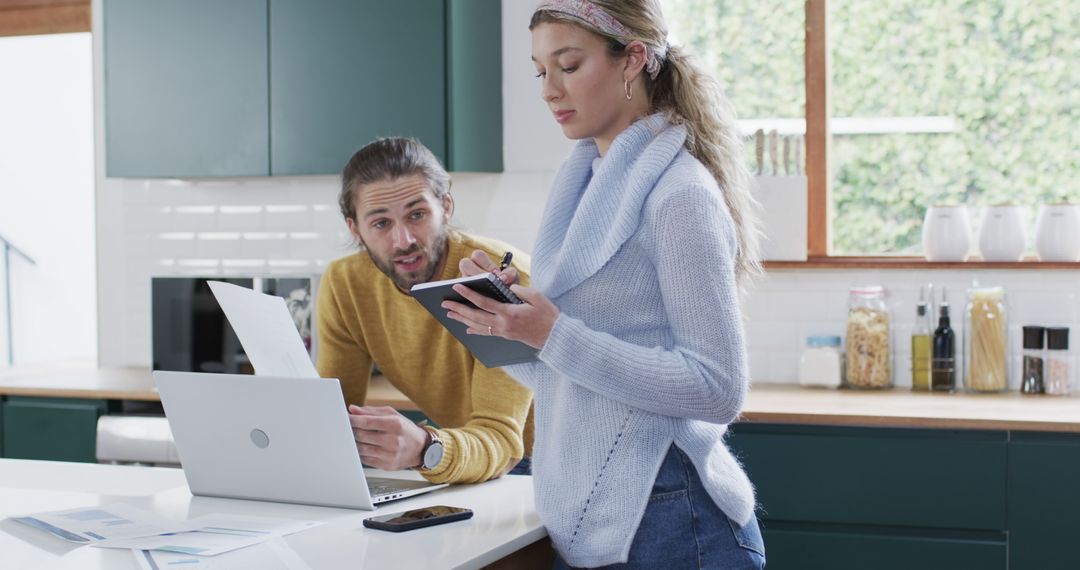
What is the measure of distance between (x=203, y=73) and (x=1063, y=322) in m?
2.86

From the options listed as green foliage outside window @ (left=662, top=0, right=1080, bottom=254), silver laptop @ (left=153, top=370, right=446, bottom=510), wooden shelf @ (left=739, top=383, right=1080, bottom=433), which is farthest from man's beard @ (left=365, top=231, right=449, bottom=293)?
green foliage outside window @ (left=662, top=0, right=1080, bottom=254)

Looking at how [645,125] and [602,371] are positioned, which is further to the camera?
[645,125]

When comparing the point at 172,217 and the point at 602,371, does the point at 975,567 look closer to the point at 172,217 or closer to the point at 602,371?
the point at 602,371

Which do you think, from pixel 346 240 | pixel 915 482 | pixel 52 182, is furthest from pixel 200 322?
pixel 915 482

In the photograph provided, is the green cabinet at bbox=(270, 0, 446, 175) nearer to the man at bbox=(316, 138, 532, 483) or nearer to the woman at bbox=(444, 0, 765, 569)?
the man at bbox=(316, 138, 532, 483)

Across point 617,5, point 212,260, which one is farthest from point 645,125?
point 212,260

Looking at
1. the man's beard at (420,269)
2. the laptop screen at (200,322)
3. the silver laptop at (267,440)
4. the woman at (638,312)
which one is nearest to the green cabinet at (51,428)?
the laptop screen at (200,322)

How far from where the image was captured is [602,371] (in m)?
1.60

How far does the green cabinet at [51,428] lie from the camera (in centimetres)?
365

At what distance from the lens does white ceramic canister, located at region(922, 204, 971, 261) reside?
3549 mm

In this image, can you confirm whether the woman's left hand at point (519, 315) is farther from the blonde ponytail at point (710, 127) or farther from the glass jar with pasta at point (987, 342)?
the glass jar with pasta at point (987, 342)

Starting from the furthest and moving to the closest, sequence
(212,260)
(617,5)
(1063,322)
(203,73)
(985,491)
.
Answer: (212,260), (203,73), (1063,322), (985,491), (617,5)

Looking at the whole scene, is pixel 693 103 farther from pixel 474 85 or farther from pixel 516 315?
pixel 474 85

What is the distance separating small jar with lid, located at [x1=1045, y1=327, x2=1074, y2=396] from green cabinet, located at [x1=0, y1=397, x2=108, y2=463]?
9.38ft
